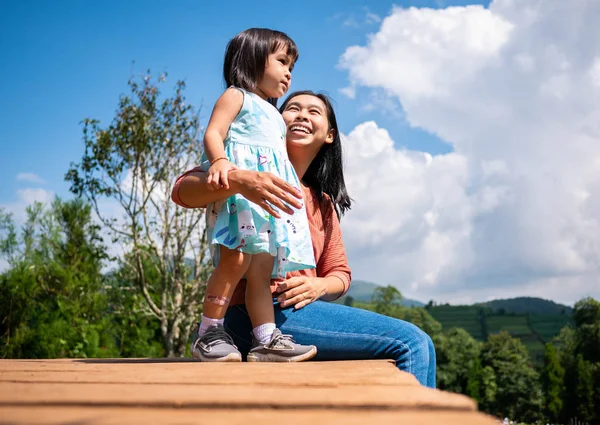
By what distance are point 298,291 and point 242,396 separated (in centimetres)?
152

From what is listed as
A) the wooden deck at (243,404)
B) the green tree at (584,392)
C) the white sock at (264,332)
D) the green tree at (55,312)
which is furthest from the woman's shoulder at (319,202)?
the green tree at (584,392)

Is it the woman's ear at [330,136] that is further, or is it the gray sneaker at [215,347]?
the woman's ear at [330,136]

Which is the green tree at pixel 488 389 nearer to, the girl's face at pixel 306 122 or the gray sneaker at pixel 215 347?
the girl's face at pixel 306 122

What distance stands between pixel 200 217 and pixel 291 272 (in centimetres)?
1006

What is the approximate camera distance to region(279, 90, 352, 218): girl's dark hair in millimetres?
3080

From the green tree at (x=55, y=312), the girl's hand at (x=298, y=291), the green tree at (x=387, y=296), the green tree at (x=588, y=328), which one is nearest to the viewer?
the girl's hand at (x=298, y=291)

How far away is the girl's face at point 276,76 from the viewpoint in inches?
107

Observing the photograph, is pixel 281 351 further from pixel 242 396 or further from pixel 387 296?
pixel 387 296

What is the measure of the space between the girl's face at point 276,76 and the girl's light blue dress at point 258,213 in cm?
9

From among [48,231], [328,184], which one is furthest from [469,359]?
[328,184]

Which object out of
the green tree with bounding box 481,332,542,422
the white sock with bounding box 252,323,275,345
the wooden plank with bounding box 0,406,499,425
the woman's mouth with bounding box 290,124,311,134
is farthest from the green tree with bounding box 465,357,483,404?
the wooden plank with bounding box 0,406,499,425

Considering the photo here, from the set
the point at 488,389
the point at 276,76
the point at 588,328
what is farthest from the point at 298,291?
the point at 488,389

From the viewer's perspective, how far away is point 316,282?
2.50 meters

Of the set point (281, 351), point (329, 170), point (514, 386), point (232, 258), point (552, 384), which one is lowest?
point (514, 386)
